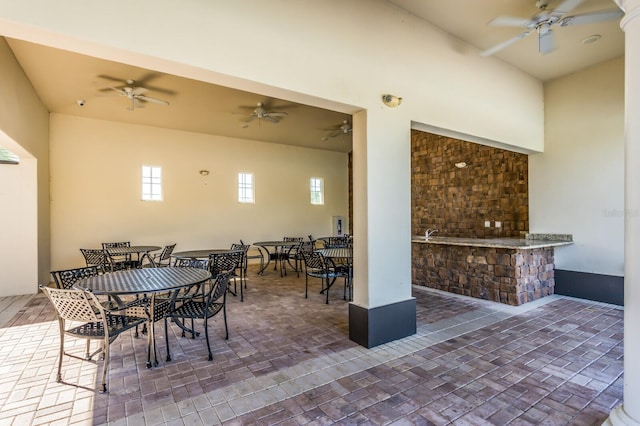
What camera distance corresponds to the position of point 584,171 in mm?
4840

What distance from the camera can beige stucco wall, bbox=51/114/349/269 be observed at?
6.56m

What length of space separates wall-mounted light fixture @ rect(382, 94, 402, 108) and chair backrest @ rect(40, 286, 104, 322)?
3021 mm

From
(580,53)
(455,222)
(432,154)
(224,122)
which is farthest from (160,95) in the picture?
(580,53)

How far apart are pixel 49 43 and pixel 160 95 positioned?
385 cm

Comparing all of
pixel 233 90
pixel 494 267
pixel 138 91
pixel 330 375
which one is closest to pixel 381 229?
pixel 330 375

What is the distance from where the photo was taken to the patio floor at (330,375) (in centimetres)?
205

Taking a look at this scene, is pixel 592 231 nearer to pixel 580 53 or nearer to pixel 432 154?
pixel 580 53

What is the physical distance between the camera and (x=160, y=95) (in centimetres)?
547

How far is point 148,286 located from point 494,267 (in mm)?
4447

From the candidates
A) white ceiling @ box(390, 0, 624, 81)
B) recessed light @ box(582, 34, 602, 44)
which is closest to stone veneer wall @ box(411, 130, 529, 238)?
white ceiling @ box(390, 0, 624, 81)

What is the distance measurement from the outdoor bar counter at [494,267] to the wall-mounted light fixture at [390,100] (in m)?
2.61

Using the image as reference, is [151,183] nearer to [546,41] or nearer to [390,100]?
[390,100]

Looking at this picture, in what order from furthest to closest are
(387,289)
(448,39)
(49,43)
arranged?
1. (448,39)
2. (387,289)
3. (49,43)

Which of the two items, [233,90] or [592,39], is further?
[233,90]
